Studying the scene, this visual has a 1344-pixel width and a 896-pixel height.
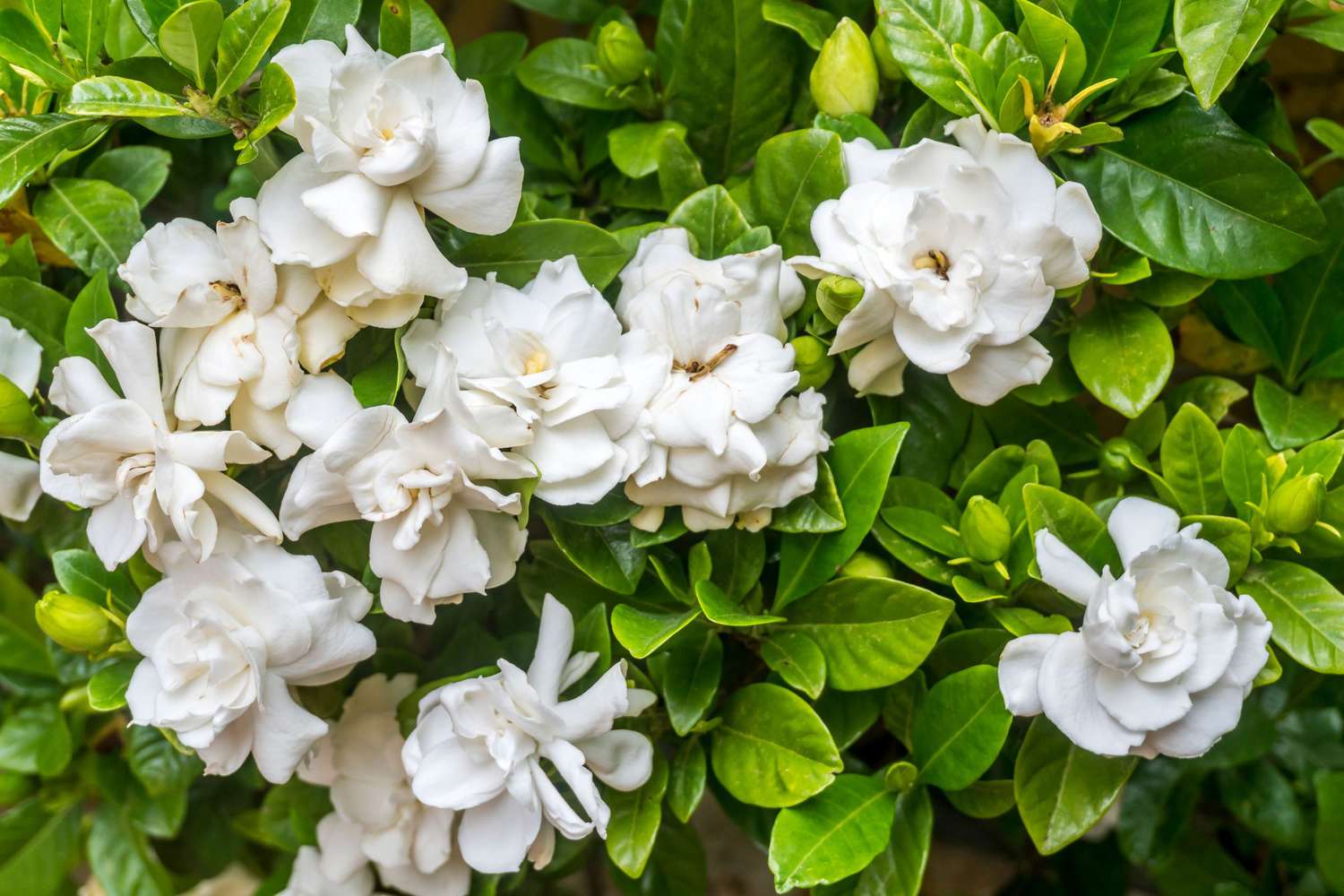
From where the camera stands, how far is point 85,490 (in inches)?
29.4

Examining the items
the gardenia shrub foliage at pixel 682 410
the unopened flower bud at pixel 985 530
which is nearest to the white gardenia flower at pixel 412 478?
the gardenia shrub foliage at pixel 682 410

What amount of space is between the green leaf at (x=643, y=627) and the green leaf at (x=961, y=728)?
21cm

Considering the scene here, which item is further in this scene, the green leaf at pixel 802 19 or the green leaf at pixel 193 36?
the green leaf at pixel 802 19

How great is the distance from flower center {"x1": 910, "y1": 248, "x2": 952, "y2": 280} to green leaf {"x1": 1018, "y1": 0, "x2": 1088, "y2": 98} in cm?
18

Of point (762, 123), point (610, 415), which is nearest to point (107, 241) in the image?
point (610, 415)

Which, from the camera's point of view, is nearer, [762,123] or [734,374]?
[734,374]

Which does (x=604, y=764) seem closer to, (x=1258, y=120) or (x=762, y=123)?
(x=762, y=123)

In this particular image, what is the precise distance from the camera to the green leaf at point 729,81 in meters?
0.91

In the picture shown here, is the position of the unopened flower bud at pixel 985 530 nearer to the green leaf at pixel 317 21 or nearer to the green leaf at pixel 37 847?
the green leaf at pixel 317 21

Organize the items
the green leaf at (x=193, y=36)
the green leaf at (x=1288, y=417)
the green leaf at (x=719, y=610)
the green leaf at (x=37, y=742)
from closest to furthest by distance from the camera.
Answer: the green leaf at (x=193, y=36) → the green leaf at (x=719, y=610) → the green leaf at (x=1288, y=417) → the green leaf at (x=37, y=742)

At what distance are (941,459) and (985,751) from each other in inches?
9.2

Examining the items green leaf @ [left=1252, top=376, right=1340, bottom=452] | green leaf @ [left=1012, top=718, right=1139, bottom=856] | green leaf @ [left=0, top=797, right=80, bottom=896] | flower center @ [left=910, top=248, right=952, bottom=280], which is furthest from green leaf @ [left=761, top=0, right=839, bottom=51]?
green leaf @ [left=0, top=797, right=80, bottom=896]

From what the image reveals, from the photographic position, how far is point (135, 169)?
93 centimetres

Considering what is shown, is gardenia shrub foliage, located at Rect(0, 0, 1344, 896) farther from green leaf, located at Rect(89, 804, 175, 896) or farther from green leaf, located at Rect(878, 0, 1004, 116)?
green leaf, located at Rect(89, 804, 175, 896)
